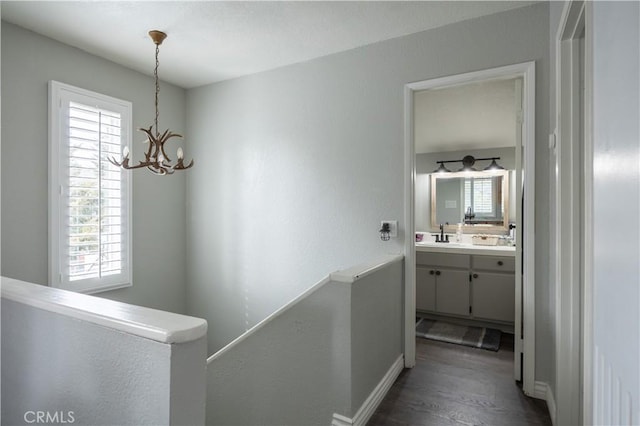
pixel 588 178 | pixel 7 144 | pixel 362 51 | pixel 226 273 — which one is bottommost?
pixel 226 273

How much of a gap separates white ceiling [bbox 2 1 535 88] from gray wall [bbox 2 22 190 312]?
150mm

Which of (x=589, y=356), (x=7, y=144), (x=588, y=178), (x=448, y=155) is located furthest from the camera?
(x=448, y=155)

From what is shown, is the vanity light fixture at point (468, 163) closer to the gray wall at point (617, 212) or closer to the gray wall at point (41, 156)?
the gray wall at point (617, 212)

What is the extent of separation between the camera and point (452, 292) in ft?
11.7

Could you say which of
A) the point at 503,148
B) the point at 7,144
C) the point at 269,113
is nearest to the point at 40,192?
the point at 7,144

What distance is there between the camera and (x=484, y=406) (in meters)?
2.10

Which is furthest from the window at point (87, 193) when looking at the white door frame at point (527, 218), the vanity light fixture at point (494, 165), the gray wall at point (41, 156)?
the vanity light fixture at point (494, 165)

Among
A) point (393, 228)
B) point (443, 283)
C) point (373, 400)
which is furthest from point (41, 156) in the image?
point (443, 283)

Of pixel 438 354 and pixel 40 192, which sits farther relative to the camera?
pixel 438 354

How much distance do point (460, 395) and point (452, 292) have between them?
57.4 inches

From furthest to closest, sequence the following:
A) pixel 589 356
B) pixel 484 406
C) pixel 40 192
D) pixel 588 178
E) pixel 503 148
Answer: pixel 503 148, pixel 40 192, pixel 484 406, pixel 588 178, pixel 589 356

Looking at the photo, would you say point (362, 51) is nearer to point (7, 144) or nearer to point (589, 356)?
point (589, 356)

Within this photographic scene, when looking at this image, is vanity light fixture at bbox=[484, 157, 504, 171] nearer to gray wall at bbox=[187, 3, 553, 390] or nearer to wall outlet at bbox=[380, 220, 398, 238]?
gray wall at bbox=[187, 3, 553, 390]

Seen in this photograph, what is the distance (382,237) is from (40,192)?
269cm
